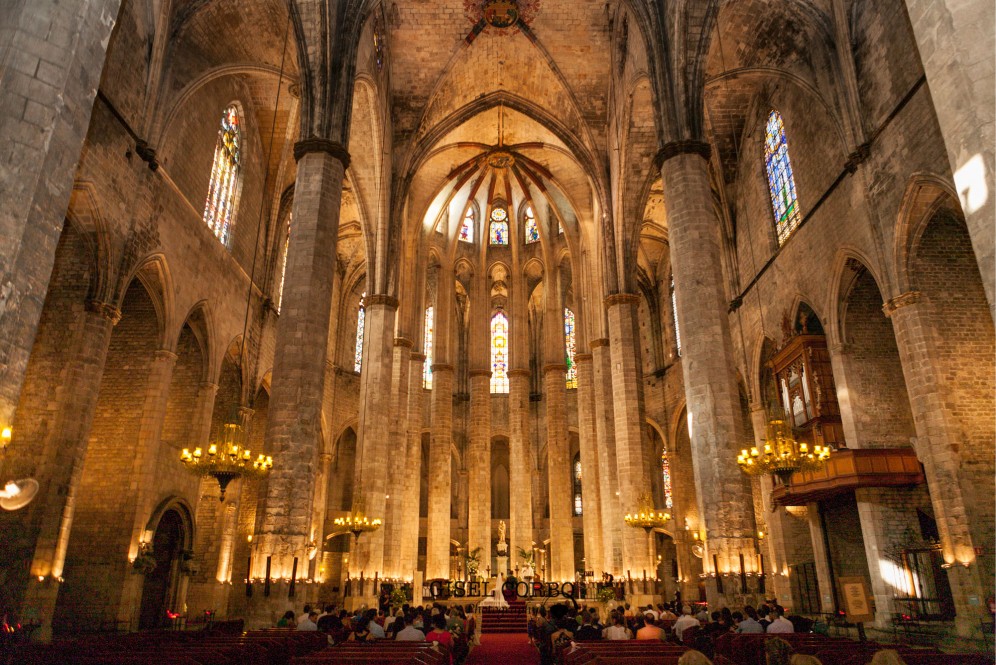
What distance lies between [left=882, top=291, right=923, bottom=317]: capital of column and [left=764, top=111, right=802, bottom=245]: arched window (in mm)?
5777

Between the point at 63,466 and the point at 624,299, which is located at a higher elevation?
the point at 624,299

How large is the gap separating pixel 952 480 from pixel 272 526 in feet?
42.1

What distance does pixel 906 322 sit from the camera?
Result: 45.8 ft

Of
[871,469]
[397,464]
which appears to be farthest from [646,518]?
[397,464]

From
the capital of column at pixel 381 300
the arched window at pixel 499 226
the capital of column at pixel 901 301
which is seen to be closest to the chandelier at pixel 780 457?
the capital of column at pixel 901 301

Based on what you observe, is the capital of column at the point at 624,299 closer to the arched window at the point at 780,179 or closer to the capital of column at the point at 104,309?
the arched window at the point at 780,179

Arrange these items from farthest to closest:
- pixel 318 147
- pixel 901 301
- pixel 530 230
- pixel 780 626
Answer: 1. pixel 530 230
2. pixel 318 147
3. pixel 901 301
4. pixel 780 626

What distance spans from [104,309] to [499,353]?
2483 centimetres

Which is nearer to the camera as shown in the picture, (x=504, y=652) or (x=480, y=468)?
(x=504, y=652)

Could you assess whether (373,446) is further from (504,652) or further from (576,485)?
(576,485)

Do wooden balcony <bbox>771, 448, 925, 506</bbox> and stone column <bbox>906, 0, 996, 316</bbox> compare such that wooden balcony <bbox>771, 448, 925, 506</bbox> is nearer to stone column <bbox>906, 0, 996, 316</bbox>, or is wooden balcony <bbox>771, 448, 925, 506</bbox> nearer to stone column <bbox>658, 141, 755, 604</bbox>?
stone column <bbox>658, 141, 755, 604</bbox>

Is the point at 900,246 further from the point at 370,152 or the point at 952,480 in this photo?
the point at 370,152

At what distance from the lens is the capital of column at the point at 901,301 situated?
13898 millimetres

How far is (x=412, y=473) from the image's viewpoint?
27.0m
